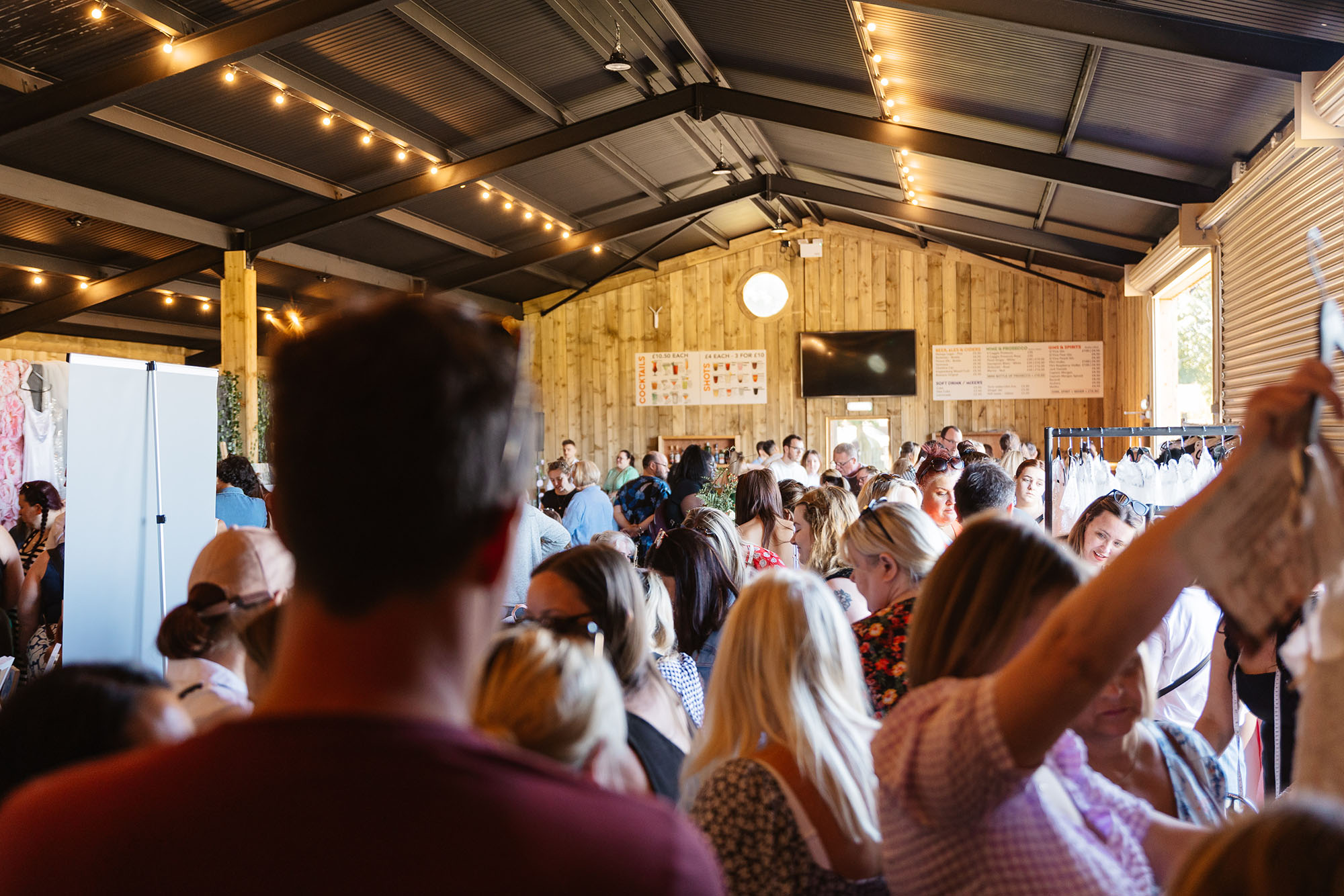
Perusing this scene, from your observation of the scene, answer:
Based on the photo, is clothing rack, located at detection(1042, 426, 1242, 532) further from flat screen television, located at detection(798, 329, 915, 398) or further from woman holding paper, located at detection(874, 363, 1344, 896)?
flat screen television, located at detection(798, 329, 915, 398)

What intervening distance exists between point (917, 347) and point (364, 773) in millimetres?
13034

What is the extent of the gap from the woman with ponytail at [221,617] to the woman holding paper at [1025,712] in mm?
1365

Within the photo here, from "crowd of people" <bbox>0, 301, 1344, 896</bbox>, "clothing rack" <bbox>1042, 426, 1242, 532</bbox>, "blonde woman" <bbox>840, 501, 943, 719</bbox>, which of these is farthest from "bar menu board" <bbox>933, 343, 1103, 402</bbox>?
"crowd of people" <bbox>0, 301, 1344, 896</bbox>

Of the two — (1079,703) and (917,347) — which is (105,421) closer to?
(1079,703)

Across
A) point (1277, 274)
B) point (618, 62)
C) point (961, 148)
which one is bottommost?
point (1277, 274)

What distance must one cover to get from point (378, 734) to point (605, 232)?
11.4 meters

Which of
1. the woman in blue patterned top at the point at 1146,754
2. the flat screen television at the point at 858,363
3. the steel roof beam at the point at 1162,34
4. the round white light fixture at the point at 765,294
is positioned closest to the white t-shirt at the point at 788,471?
the steel roof beam at the point at 1162,34

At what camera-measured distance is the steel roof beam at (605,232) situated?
1121cm

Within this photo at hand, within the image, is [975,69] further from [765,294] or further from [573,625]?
[765,294]

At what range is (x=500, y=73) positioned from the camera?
7.55m

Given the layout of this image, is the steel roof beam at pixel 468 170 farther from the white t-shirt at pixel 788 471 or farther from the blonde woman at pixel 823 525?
the blonde woman at pixel 823 525

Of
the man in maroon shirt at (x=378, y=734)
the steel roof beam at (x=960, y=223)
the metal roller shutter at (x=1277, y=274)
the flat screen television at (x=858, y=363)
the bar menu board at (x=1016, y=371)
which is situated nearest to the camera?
the man in maroon shirt at (x=378, y=734)

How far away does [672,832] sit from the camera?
62 cm

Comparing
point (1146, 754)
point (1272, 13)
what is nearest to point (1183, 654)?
point (1146, 754)
